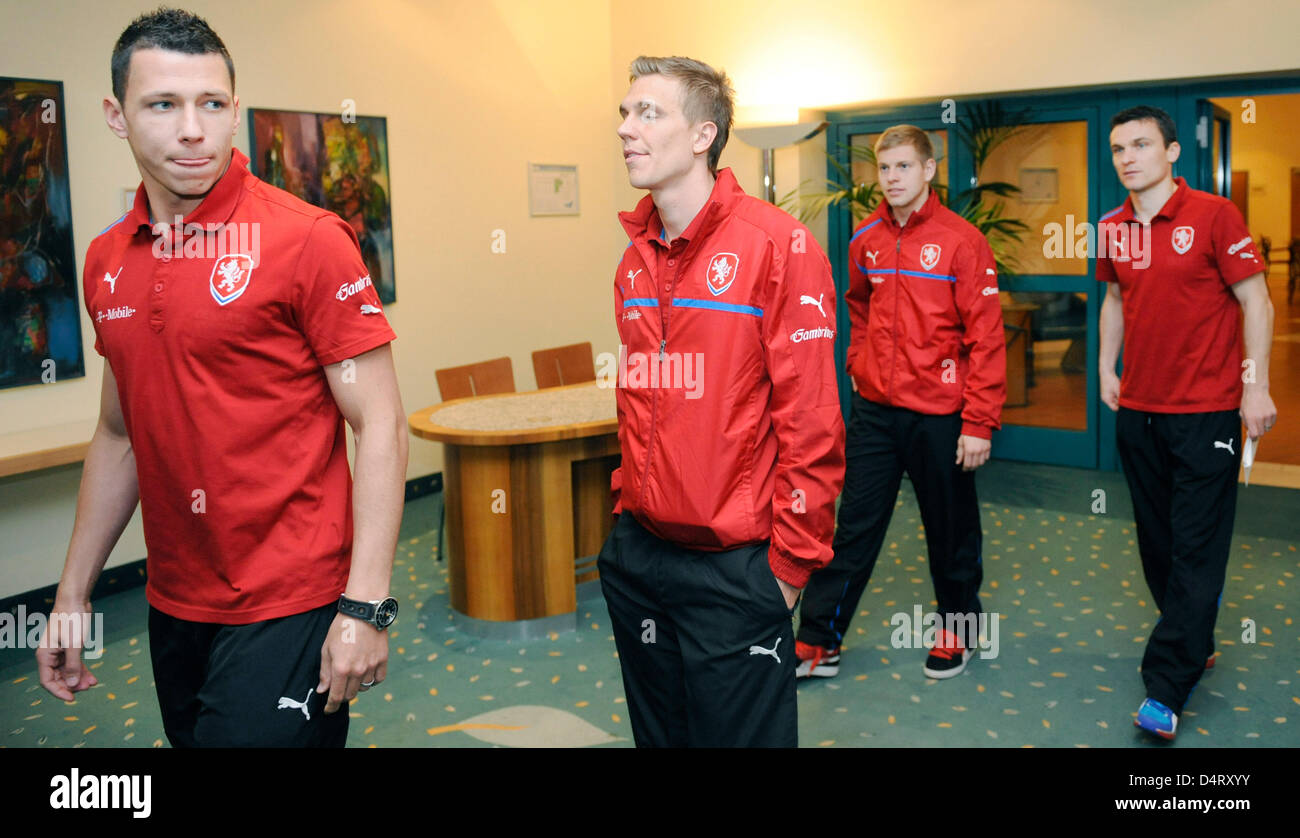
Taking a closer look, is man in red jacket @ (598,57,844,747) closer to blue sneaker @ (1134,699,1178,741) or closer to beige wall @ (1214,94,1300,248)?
blue sneaker @ (1134,699,1178,741)

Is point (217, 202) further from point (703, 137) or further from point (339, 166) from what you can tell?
point (339, 166)

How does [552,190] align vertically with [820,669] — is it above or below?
above

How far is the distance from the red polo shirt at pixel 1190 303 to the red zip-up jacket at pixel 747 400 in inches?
66.9

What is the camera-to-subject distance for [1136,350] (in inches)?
138

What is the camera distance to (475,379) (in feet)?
18.6

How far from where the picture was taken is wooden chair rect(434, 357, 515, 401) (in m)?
5.33

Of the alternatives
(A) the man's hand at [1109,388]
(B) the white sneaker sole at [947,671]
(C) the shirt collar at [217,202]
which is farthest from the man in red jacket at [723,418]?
(A) the man's hand at [1109,388]

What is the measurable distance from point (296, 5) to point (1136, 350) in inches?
180

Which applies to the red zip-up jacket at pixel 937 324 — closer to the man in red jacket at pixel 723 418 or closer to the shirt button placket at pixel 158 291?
the man in red jacket at pixel 723 418

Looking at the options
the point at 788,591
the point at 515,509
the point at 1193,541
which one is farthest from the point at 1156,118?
the point at 515,509

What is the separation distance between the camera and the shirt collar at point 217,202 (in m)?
1.80

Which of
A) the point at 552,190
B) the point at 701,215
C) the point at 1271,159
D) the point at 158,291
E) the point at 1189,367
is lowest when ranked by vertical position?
the point at 1189,367

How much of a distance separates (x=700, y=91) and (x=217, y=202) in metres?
0.94

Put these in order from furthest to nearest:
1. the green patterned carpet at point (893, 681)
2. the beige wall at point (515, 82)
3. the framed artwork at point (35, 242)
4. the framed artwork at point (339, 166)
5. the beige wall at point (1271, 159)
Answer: the beige wall at point (1271, 159)
the framed artwork at point (339, 166)
the beige wall at point (515, 82)
the framed artwork at point (35, 242)
the green patterned carpet at point (893, 681)
